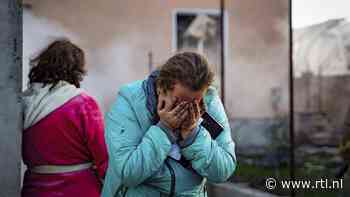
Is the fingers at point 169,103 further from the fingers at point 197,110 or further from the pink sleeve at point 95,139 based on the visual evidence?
the pink sleeve at point 95,139

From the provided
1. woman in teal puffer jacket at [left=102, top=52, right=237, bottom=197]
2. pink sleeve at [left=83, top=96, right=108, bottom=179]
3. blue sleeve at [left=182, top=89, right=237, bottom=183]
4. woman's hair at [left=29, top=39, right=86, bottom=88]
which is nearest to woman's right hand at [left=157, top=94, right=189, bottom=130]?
woman in teal puffer jacket at [left=102, top=52, right=237, bottom=197]

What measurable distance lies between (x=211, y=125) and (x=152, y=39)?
265 inches

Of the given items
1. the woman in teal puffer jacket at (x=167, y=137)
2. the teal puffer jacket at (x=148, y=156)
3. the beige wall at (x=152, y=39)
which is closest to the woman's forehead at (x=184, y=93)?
the woman in teal puffer jacket at (x=167, y=137)

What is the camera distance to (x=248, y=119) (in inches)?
369

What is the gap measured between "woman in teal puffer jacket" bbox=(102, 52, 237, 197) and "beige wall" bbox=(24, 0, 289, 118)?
5.60 meters

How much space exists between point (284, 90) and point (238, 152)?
5.55 feet

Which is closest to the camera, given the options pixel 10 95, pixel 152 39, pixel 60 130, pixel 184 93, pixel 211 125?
pixel 184 93

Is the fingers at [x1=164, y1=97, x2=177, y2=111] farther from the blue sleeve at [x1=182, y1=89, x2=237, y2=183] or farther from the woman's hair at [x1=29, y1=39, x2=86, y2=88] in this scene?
the woman's hair at [x1=29, y1=39, x2=86, y2=88]

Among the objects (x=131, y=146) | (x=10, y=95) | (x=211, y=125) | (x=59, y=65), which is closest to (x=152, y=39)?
(x=59, y=65)

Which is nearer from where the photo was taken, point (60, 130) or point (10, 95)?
point (10, 95)

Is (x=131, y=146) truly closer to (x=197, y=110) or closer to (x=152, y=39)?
(x=197, y=110)

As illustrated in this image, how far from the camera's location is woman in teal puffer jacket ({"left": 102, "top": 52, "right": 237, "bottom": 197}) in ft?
6.66

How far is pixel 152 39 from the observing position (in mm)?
8852

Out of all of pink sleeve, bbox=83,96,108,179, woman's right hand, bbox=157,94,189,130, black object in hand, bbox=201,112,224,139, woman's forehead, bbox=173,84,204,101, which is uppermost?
woman's forehead, bbox=173,84,204,101
